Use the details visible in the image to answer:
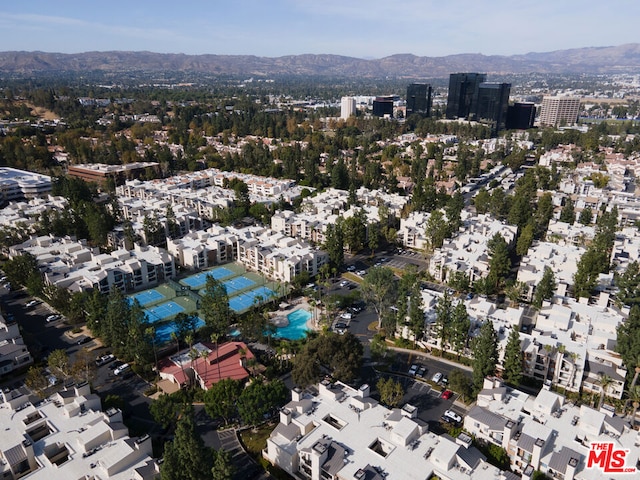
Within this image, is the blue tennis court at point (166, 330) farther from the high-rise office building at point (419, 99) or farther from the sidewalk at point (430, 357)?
the high-rise office building at point (419, 99)

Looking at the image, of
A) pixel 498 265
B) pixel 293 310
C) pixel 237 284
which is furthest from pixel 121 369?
pixel 498 265

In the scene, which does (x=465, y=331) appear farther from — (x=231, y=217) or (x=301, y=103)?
(x=301, y=103)

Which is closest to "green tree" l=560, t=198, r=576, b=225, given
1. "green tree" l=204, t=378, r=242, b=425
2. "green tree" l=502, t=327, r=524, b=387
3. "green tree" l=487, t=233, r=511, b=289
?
"green tree" l=487, t=233, r=511, b=289

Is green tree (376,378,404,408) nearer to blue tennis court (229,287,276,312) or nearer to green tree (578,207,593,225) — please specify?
blue tennis court (229,287,276,312)

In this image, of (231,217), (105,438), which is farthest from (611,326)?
(231,217)

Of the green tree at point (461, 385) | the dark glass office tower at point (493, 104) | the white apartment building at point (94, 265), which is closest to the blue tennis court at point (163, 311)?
the white apartment building at point (94, 265)

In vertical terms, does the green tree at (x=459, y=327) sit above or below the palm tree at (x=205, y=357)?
above

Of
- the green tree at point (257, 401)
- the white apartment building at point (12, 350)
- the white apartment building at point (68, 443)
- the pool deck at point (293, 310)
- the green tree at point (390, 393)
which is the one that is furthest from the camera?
the pool deck at point (293, 310)

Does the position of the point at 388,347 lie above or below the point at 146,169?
below
